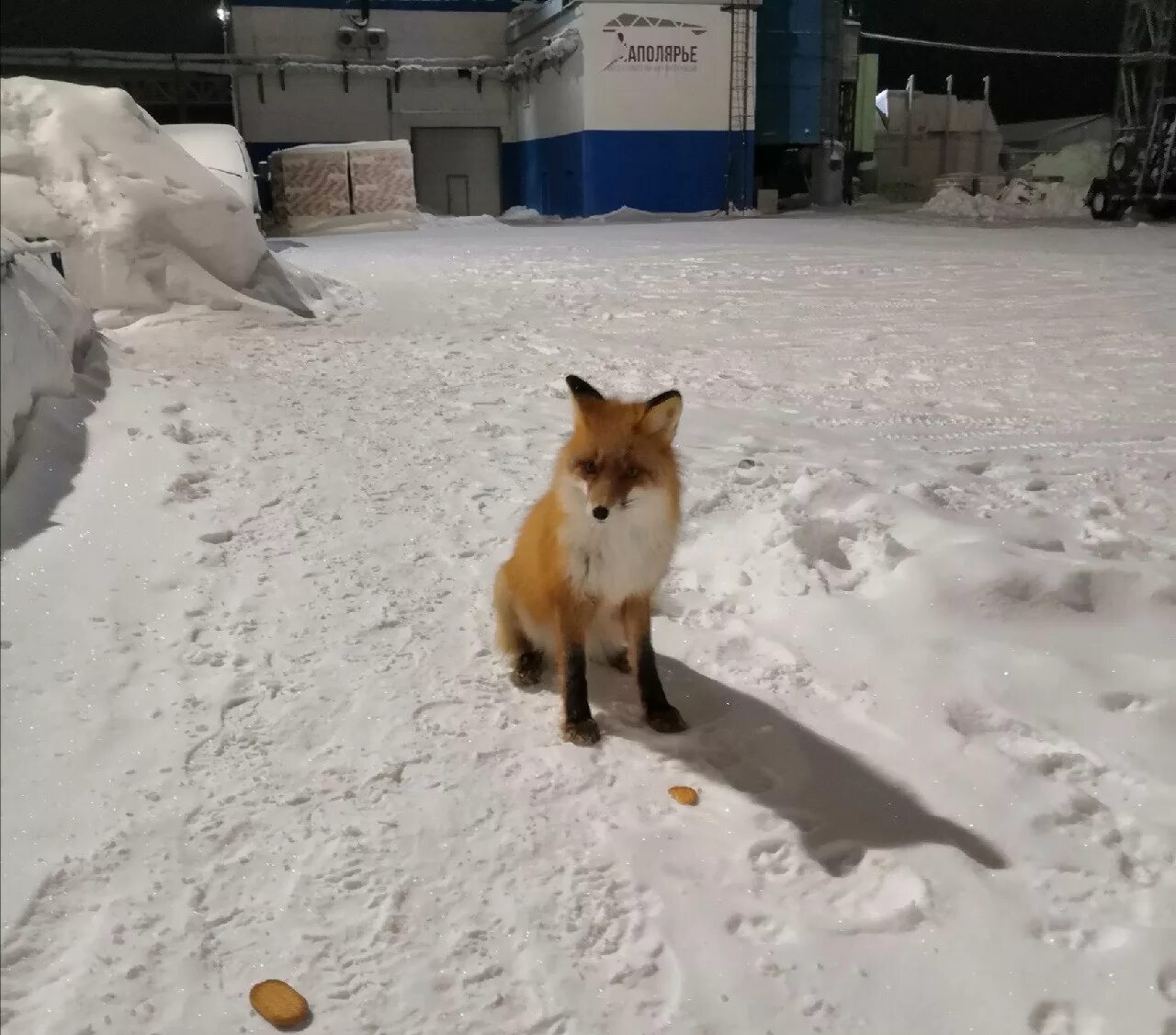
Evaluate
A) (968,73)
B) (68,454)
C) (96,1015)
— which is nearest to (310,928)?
(96,1015)

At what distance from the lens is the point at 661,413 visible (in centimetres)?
238

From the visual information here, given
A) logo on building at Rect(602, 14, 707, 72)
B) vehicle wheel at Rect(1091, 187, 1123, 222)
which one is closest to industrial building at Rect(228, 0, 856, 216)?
logo on building at Rect(602, 14, 707, 72)

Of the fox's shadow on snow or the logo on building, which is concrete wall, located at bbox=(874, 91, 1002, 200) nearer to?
the logo on building

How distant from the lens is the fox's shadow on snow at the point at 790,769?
2.31 m

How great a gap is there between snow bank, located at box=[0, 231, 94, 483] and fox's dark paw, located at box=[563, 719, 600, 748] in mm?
1491

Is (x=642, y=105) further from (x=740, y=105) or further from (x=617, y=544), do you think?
(x=617, y=544)

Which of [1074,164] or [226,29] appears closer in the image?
[226,29]

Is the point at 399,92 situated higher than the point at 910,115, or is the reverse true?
the point at 399,92

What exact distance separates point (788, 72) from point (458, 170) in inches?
318

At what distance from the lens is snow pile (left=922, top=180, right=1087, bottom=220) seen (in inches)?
774

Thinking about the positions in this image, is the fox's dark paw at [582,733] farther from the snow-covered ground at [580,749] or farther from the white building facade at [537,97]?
the white building facade at [537,97]

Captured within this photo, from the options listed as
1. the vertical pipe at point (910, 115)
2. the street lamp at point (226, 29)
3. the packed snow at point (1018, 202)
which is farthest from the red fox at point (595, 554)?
the vertical pipe at point (910, 115)

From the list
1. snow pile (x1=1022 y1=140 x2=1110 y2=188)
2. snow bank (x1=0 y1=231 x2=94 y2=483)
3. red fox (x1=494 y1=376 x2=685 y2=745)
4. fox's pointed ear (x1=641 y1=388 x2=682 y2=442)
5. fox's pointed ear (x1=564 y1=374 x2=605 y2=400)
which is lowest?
red fox (x1=494 y1=376 x2=685 y2=745)

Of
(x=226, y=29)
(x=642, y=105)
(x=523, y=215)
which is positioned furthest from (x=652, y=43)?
(x=226, y=29)
